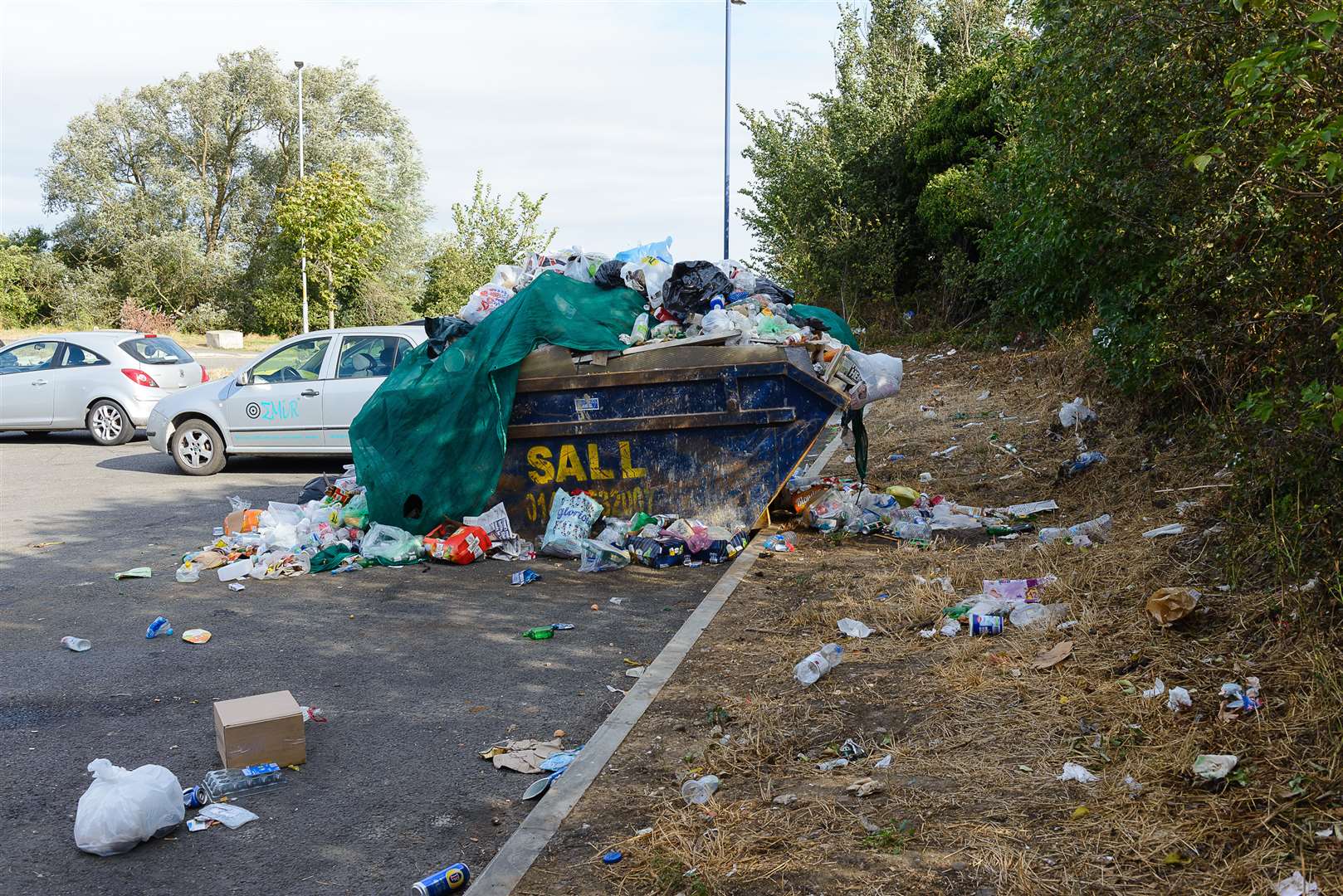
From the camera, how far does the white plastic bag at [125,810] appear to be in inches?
153

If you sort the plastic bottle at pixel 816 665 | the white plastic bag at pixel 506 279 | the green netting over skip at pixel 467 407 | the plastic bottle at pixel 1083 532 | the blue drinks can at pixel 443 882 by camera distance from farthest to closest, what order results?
the white plastic bag at pixel 506 279 → the green netting over skip at pixel 467 407 → the plastic bottle at pixel 1083 532 → the plastic bottle at pixel 816 665 → the blue drinks can at pixel 443 882

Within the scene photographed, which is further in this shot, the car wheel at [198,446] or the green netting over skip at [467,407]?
the car wheel at [198,446]

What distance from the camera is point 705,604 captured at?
6.70 m

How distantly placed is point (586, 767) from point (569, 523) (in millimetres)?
4013

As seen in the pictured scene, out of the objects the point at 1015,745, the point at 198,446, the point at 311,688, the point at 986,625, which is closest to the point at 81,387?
the point at 198,446

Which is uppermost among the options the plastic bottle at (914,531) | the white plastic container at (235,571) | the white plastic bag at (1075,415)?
the white plastic bag at (1075,415)

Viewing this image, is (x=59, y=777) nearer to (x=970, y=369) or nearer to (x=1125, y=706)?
(x=1125, y=706)

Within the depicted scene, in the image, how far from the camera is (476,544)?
8297 millimetres

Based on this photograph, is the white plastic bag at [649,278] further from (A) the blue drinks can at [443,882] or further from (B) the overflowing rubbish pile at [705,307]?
(A) the blue drinks can at [443,882]

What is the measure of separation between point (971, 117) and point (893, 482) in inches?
545

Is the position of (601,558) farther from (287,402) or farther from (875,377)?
(287,402)

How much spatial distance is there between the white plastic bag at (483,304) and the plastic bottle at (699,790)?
228 inches

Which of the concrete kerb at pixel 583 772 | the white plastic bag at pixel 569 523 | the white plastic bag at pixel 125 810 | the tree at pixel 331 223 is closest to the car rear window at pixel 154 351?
the white plastic bag at pixel 569 523

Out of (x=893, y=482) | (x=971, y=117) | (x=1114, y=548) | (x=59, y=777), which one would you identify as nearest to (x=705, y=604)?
(x=1114, y=548)
